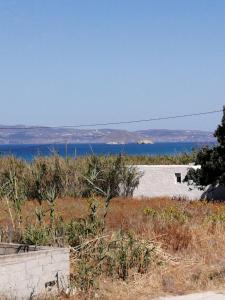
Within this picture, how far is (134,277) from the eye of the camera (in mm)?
10000

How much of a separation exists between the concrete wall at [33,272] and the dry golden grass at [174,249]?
0.61 metres

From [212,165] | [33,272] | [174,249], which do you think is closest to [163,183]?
[212,165]

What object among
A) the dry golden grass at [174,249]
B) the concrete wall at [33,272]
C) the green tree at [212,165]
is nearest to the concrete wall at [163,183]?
the green tree at [212,165]

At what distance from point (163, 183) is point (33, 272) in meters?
18.2

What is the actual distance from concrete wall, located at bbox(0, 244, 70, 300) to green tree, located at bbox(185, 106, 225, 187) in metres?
14.1

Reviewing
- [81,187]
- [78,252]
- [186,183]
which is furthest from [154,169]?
[78,252]

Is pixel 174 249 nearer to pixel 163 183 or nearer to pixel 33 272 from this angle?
pixel 33 272

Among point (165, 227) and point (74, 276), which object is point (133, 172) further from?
point (74, 276)

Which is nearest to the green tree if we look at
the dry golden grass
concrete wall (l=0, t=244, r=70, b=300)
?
the dry golden grass

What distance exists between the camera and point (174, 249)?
11617 mm

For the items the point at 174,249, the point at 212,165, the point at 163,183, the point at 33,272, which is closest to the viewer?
the point at 33,272

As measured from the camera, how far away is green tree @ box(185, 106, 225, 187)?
22.7 meters

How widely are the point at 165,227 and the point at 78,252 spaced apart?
2.44 meters

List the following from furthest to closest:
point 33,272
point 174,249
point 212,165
A: 1. point 212,165
2. point 174,249
3. point 33,272
